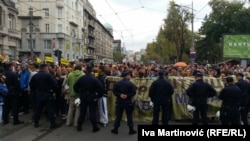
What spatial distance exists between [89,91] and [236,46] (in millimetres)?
17904

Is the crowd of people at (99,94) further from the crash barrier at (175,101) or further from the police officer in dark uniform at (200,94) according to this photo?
the crash barrier at (175,101)

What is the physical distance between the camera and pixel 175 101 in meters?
12.3

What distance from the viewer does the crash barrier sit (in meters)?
12.2

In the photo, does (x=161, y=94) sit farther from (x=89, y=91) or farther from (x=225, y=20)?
(x=225, y=20)

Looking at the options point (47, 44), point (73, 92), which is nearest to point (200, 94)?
point (73, 92)

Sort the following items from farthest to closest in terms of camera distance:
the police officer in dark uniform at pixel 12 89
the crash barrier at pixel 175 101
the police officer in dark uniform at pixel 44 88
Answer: the crash barrier at pixel 175 101 < the police officer in dark uniform at pixel 12 89 < the police officer in dark uniform at pixel 44 88

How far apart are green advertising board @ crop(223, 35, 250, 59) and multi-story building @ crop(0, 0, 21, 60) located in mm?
24173

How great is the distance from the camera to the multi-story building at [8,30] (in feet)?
137

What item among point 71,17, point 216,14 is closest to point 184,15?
point 216,14

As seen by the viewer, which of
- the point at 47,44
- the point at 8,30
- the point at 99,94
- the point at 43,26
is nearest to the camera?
the point at 99,94

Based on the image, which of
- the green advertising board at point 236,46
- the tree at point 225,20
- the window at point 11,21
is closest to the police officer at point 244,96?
the green advertising board at point 236,46

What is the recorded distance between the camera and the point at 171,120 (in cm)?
1221

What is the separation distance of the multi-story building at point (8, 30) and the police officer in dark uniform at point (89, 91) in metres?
31.3

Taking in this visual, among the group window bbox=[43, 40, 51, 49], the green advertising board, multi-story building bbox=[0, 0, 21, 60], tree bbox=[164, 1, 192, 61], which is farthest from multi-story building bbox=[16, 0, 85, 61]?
the green advertising board
